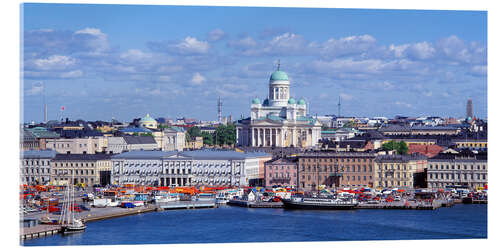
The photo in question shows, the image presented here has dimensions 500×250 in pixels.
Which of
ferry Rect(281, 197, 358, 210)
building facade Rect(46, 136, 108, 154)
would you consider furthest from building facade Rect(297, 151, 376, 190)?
building facade Rect(46, 136, 108, 154)

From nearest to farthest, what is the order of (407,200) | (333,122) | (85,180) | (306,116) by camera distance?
(407,200), (85,180), (306,116), (333,122)

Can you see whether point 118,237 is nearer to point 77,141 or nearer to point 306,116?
point 77,141

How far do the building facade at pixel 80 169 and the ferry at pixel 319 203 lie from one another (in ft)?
33.4

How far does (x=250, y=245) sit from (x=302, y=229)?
4.25 metres

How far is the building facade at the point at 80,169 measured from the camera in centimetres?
3725

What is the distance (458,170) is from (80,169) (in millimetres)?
12205

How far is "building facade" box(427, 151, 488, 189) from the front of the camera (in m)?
32.1

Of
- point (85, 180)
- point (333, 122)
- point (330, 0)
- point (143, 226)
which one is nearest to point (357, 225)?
point (143, 226)

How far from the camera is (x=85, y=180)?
37375 millimetres

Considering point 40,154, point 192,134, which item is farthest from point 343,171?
point 192,134

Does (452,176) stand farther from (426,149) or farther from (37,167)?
(37,167)

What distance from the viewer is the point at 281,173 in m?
35.5

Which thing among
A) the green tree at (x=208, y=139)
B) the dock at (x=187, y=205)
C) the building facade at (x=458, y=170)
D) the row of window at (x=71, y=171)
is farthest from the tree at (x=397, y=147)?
the green tree at (x=208, y=139)

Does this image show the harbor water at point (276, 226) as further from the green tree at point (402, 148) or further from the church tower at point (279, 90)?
the church tower at point (279, 90)
